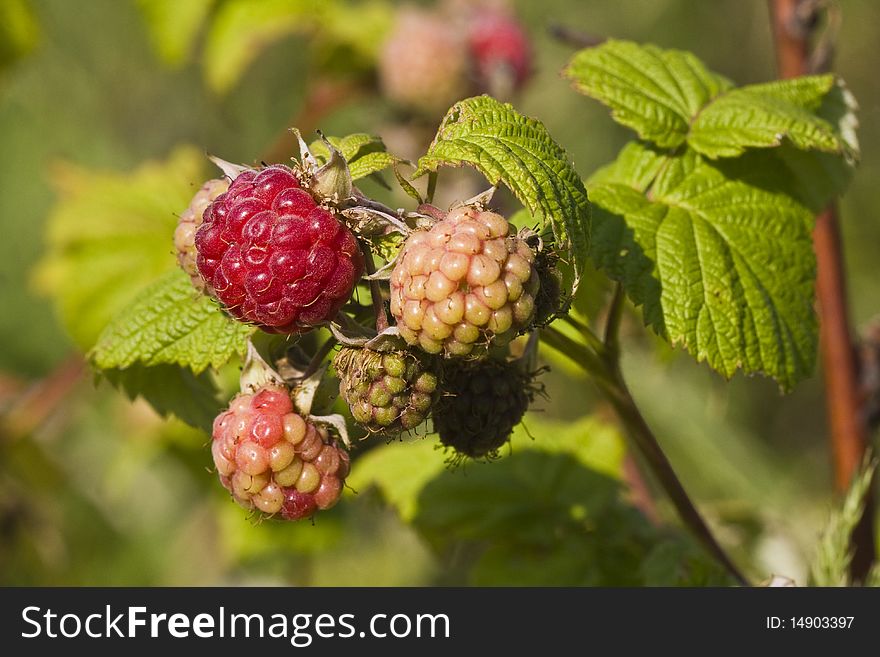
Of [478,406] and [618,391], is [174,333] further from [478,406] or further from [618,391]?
[618,391]

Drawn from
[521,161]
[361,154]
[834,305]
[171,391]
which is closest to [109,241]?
[171,391]

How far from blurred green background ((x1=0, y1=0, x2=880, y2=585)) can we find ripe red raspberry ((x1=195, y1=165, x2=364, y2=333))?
3.04 feet

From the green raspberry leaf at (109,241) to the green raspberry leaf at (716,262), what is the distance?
1.40 m

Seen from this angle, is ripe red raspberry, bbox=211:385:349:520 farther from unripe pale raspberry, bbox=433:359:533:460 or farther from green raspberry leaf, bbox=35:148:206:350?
green raspberry leaf, bbox=35:148:206:350

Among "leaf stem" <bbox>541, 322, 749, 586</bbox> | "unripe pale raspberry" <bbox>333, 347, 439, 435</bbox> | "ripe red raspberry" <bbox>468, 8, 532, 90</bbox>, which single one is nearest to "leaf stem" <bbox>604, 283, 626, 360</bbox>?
"leaf stem" <bbox>541, 322, 749, 586</bbox>

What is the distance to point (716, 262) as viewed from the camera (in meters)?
1.32

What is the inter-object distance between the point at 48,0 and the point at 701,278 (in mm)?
4032

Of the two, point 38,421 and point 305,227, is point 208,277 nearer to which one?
point 305,227

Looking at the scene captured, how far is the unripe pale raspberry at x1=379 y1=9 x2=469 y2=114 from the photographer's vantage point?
2748mm

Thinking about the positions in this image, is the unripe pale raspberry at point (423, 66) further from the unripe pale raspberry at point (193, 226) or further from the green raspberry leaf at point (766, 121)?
the unripe pale raspberry at point (193, 226)

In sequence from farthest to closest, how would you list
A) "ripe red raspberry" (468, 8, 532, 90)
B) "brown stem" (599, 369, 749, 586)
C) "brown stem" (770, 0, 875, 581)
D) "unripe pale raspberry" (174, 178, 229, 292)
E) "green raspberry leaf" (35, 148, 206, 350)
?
"ripe red raspberry" (468, 8, 532, 90) < "green raspberry leaf" (35, 148, 206, 350) < "brown stem" (770, 0, 875, 581) < "brown stem" (599, 369, 749, 586) < "unripe pale raspberry" (174, 178, 229, 292)

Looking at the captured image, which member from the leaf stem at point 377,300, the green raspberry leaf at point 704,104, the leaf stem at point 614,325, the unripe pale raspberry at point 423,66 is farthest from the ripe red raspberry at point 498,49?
the leaf stem at point 377,300
